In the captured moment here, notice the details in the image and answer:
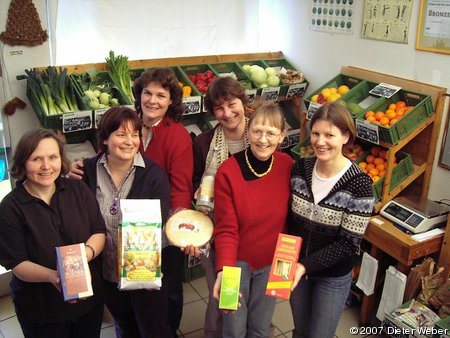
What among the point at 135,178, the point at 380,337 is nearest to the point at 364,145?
the point at 380,337

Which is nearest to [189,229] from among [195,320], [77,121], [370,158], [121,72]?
[195,320]

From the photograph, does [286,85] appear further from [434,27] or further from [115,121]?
[115,121]

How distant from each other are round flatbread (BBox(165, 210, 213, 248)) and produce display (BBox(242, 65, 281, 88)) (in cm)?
198

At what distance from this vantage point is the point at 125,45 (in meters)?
3.68

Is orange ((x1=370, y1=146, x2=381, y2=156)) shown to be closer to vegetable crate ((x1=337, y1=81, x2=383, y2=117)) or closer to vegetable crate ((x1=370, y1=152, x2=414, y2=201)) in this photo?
vegetable crate ((x1=370, y1=152, x2=414, y2=201))

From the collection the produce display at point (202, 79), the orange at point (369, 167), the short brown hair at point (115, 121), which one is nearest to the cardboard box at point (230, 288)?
the short brown hair at point (115, 121)

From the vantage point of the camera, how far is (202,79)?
3.68 meters

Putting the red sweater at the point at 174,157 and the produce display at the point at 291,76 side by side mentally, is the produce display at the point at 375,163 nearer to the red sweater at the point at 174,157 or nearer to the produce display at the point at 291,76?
the produce display at the point at 291,76

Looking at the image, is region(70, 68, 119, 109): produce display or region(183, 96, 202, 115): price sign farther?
region(183, 96, 202, 115): price sign

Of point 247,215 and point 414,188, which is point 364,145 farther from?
point 247,215

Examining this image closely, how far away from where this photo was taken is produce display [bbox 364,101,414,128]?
284cm

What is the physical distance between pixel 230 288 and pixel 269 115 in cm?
72

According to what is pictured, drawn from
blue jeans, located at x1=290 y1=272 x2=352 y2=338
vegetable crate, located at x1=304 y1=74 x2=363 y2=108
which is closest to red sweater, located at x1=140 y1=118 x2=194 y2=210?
A: blue jeans, located at x1=290 y1=272 x2=352 y2=338

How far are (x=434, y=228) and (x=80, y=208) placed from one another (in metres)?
2.13
